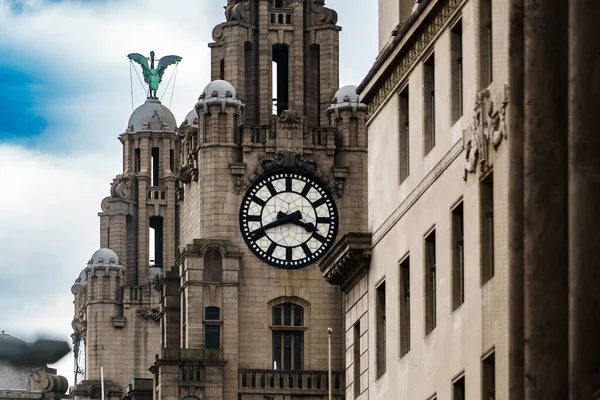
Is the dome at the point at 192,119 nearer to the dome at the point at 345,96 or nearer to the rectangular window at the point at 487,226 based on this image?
the dome at the point at 345,96

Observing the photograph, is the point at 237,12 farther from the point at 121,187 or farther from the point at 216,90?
the point at 121,187

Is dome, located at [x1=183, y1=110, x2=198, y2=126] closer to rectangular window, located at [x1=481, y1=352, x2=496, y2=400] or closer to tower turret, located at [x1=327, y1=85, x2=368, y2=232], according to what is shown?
tower turret, located at [x1=327, y1=85, x2=368, y2=232]

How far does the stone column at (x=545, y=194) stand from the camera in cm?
4716

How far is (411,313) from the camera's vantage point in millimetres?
69000

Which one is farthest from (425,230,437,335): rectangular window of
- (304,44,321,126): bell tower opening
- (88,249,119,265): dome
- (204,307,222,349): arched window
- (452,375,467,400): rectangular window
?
(88,249,119,265): dome

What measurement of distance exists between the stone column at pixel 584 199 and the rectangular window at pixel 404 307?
2361 centimetres

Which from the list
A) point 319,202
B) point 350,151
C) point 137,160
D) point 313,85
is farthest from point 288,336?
point 137,160

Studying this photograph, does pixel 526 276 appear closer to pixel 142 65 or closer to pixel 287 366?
pixel 287 366

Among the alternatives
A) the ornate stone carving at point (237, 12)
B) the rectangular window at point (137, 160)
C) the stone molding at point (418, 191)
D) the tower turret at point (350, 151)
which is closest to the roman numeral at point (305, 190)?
the tower turret at point (350, 151)

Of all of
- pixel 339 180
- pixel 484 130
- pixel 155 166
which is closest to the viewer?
pixel 484 130

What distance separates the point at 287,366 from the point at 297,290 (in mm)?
3634

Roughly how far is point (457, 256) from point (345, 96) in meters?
71.6

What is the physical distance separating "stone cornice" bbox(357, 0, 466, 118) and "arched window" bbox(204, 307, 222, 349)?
5610cm

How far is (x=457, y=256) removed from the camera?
211ft
